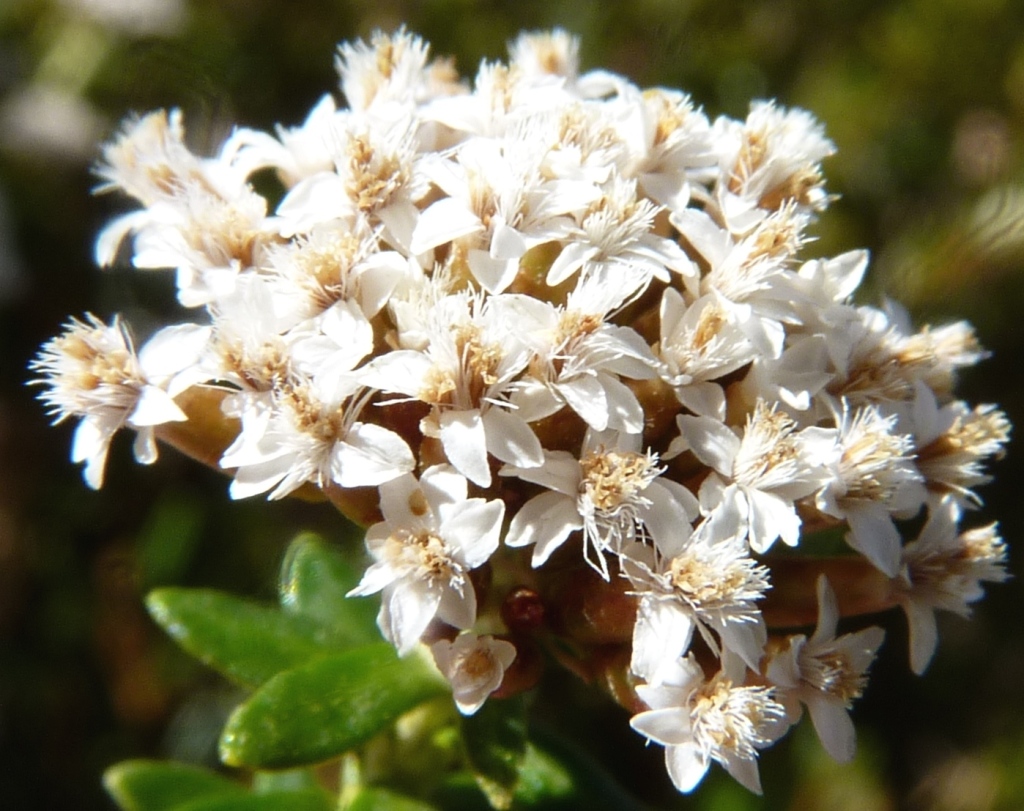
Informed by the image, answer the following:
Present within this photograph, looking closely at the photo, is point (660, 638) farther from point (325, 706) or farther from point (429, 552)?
point (325, 706)

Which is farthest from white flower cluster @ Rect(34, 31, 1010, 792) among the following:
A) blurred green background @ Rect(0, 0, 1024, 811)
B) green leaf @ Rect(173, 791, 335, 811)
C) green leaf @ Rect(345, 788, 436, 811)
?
blurred green background @ Rect(0, 0, 1024, 811)

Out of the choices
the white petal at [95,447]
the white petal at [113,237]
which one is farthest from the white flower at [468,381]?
the white petal at [113,237]

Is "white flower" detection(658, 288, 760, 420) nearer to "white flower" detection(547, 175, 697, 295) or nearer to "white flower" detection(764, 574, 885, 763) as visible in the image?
"white flower" detection(547, 175, 697, 295)

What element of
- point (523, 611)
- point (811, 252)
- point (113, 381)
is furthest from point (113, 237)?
point (811, 252)

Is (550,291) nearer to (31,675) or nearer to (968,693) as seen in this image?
(968,693)

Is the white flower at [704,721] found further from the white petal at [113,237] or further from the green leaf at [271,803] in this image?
the white petal at [113,237]

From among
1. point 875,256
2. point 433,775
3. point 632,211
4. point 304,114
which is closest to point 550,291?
point 632,211
